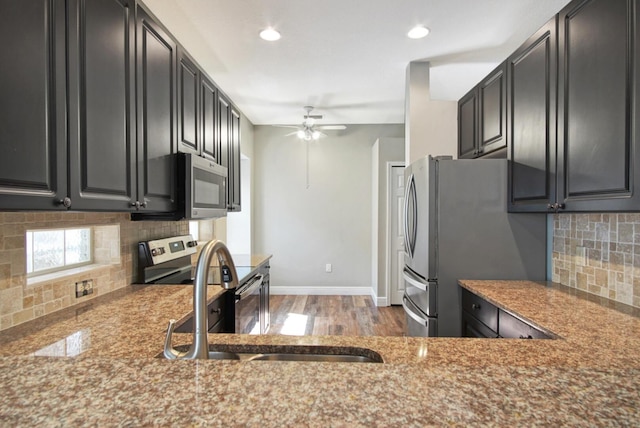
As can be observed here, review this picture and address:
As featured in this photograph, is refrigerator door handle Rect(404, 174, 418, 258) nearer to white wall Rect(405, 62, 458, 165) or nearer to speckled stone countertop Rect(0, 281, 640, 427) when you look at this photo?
white wall Rect(405, 62, 458, 165)

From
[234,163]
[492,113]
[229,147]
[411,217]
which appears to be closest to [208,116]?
[229,147]

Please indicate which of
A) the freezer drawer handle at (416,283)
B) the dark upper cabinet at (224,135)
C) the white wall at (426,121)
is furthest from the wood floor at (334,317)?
the white wall at (426,121)

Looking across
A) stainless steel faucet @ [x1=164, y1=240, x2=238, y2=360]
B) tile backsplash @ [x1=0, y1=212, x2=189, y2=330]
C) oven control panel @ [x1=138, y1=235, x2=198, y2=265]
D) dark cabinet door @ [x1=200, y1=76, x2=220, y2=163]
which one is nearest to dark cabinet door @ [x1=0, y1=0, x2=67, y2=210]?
tile backsplash @ [x1=0, y1=212, x2=189, y2=330]

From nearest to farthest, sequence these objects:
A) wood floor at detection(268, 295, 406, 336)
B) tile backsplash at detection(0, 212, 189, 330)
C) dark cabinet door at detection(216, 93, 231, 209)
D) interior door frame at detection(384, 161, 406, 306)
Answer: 1. tile backsplash at detection(0, 212, 189, 330)
2. dark cabinet door at detection(216, 93, 231, 209)
3. wood floor at detection(268, 295, 406, 336)
4. interior door frame at detection(384, 161, 406, 306)

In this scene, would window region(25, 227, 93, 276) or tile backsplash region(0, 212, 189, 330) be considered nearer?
tile backsplash region(0, 212, 189, 330)

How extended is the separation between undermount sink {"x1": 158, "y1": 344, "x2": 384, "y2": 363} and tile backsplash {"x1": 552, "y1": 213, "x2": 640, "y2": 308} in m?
1.58

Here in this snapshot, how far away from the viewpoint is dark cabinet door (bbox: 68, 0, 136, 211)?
1.20m

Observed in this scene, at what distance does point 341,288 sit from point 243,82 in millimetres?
3333

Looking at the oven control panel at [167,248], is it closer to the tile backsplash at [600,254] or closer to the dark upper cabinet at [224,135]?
the dark upper cabinet at [224,135]

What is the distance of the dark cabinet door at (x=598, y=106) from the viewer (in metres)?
1.34

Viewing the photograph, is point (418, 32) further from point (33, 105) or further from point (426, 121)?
point (33, 105)

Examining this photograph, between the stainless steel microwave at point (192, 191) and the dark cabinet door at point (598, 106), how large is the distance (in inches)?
79.6

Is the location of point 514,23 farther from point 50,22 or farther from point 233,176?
point 50,22

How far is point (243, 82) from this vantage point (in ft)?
12.0
